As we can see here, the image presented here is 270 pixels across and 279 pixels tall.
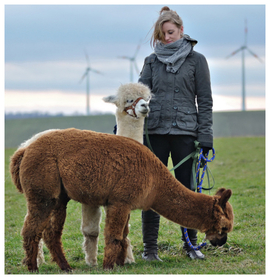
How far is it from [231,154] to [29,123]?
14.9 meters

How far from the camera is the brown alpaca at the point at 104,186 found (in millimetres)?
3867

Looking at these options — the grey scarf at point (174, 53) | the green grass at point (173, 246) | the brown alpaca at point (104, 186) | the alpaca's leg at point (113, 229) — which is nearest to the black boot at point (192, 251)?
the green grass at point (173, 246)

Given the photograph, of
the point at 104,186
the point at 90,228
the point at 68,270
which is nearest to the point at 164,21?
the point at 104,186

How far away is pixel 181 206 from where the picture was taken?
161 inches

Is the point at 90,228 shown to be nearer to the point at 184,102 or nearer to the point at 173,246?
the point at 173,246

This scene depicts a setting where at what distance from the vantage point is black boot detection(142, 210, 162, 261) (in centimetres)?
483

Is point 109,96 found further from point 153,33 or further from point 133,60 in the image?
point 133,60

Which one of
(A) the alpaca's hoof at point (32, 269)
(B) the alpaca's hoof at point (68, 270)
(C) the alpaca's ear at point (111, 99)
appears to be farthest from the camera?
(C) the alpaca's ear at point (111, 99)

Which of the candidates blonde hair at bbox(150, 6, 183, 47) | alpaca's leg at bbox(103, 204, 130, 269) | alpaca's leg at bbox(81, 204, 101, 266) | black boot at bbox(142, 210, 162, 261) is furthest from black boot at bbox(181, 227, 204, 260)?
blonde hair at bbox(150, 6, 183, 47)

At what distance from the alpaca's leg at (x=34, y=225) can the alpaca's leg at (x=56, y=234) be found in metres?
0.20

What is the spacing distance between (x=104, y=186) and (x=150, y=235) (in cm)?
131

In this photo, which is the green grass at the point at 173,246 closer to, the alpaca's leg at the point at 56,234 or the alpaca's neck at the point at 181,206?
the alpaca's leg at the point at 56,234

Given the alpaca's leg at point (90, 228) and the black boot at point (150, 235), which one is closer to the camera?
the alpaca's leg at point (90, 228)

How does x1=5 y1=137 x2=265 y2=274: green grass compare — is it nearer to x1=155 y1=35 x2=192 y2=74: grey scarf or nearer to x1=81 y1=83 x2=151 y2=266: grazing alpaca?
x1=81 y1=83 x2=151 y2=266: grazing alpaca
